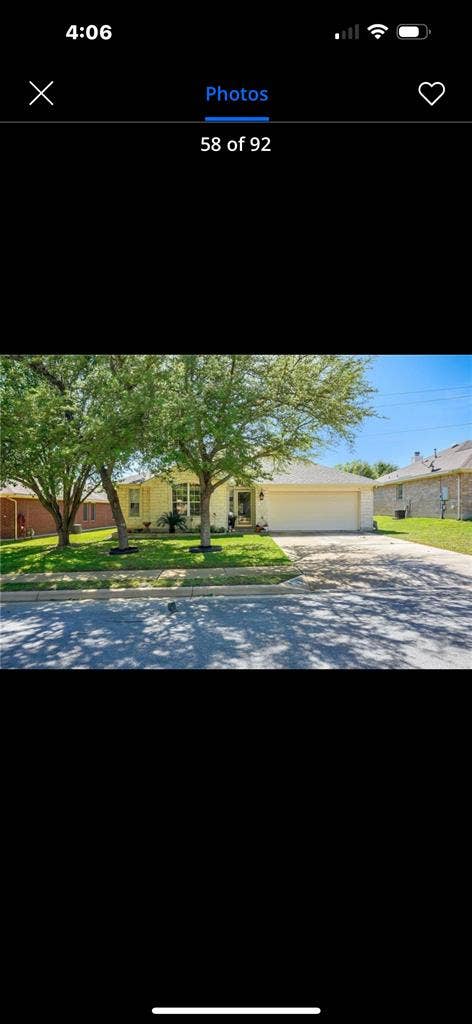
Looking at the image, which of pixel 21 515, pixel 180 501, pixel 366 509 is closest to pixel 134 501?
pixel 180 501

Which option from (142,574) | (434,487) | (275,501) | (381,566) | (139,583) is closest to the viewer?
(139,583)

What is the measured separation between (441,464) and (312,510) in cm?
416

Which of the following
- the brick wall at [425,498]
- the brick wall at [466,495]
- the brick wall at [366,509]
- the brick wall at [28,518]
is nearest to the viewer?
the brick wall at [28,518]

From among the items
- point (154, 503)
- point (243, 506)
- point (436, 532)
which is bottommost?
point (436, 532)

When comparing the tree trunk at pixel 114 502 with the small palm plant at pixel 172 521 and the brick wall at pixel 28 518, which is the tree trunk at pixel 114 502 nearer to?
the brick wall at pixel 28 518

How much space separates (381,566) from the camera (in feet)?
20.1
